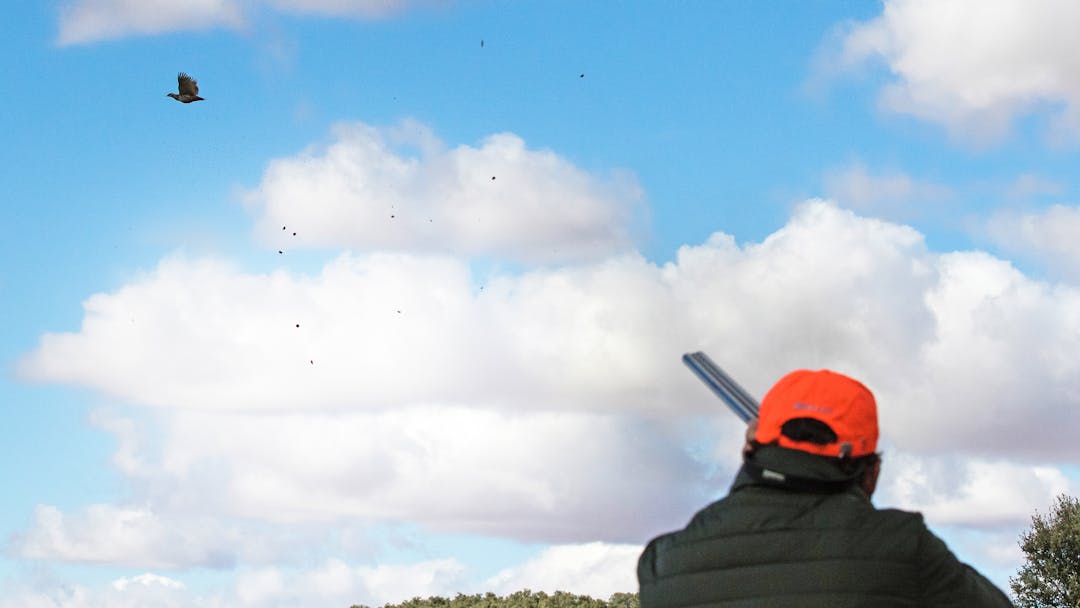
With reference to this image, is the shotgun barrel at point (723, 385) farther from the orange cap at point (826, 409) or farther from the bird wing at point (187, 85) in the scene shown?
the bird wing at point (187, 85)

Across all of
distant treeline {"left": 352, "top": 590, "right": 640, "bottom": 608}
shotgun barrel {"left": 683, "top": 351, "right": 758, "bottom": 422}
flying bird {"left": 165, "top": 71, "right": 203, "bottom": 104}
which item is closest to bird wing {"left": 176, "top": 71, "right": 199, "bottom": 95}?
flying bird {"left": 165, "top": 71, "right": 203, "bottom": 104}

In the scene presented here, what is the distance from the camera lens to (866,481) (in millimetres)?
5164

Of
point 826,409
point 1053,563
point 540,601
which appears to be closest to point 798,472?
point 826,409

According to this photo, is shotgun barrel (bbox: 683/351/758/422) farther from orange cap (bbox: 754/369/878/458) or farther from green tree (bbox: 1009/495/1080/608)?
green tree (bbox: 1009/495/1080/608)

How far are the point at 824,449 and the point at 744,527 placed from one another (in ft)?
1.49

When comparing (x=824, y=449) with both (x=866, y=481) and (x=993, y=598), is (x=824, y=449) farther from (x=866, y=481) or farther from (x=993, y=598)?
(x=993, y=598)

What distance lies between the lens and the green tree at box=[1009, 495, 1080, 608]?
182ft

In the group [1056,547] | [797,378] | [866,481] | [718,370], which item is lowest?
[866,481]

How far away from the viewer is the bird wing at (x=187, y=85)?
2970 centimetres

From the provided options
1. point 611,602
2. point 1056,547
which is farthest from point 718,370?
point 1056,547

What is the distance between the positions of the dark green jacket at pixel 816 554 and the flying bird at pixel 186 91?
87.0 feet

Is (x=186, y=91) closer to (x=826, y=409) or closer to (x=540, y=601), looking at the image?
(x=540, y=601)

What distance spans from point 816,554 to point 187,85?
27234mm

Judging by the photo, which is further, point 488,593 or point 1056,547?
point 1056,547
